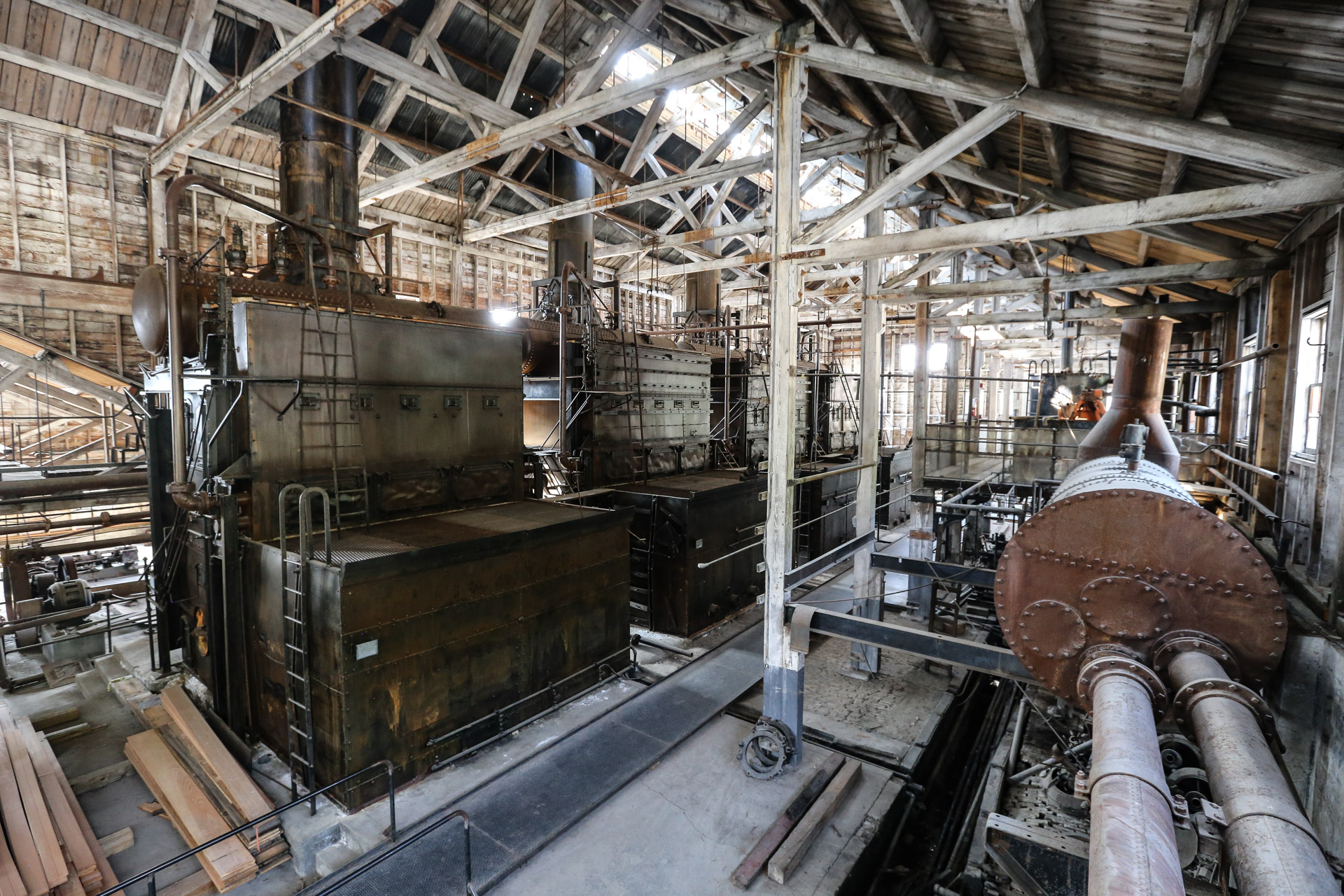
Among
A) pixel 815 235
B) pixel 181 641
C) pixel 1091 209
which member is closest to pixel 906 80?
pixel 815 235

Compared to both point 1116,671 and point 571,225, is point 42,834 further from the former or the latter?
point 571,225

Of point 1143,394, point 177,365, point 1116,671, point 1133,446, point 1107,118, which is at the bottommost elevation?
point 1116,671

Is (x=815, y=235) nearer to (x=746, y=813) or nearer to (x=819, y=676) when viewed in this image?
(x=746, y=813)

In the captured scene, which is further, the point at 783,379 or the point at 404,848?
the point at 783,379

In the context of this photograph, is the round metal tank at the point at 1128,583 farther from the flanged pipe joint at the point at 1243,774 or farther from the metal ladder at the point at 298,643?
the metal ladder at the point at 298,643

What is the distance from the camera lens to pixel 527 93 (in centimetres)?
1227

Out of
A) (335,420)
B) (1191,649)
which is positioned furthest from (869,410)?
(335,420)

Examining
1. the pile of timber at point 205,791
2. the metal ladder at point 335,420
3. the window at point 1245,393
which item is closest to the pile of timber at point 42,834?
the pile of timber at point 205,791

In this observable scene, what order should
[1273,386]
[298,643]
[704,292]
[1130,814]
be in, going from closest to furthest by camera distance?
[1130,814] → [298,643] → [1273,386] → [704,292]

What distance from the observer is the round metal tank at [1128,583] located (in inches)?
134

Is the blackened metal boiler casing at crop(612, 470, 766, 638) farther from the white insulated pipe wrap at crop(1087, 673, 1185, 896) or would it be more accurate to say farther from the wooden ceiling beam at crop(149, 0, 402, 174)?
the wooden ceiling beam at crop(149, 0, 402, 174)

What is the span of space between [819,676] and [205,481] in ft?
26.6

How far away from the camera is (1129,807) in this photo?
218 cm

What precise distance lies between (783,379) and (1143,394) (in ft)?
19.1
